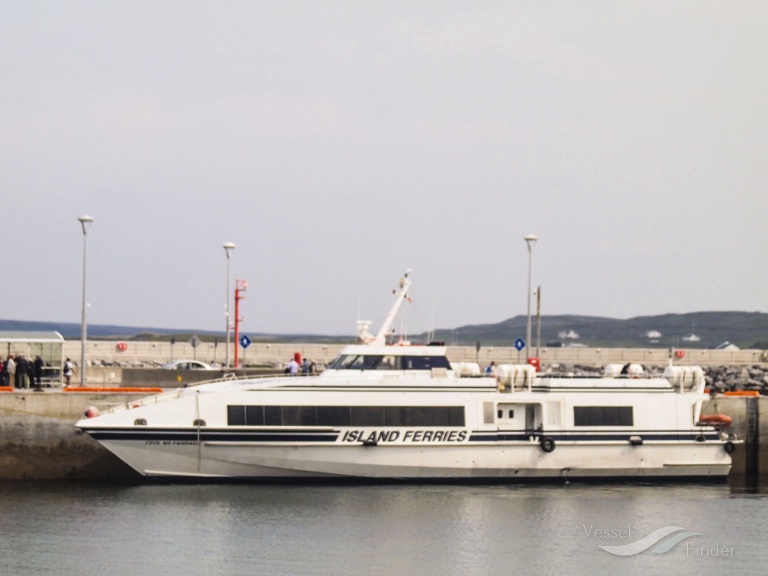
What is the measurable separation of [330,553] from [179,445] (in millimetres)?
6704

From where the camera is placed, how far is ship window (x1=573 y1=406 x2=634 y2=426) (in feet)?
106

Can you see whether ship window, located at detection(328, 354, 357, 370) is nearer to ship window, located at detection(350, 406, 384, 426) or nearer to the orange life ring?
ship window, located at detection(350, 406, 384, 426)

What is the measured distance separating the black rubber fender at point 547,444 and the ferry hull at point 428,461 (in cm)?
15

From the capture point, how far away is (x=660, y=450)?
107 feet

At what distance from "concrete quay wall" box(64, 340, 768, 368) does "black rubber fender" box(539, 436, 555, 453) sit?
89.1 ft

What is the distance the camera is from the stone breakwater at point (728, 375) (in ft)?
159

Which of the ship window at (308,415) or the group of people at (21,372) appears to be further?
the group of people at (21,372)

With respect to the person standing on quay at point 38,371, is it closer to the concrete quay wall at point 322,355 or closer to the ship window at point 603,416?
the ship window at point 603,416

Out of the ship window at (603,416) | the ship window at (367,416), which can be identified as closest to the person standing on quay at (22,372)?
the ship window at (367,416)

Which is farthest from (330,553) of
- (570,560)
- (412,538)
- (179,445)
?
(179,445)

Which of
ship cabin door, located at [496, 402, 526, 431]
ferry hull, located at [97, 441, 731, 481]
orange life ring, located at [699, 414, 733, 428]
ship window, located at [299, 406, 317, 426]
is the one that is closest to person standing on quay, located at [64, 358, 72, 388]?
ferry hull, located at [97, 441, 731, 481]

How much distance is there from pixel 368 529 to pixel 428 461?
441 cm

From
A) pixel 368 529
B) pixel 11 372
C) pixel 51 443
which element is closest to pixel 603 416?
pixel 368 529

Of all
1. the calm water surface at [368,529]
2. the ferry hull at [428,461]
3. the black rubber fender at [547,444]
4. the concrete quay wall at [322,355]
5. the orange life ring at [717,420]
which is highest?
the concrete quay wall at [322,355]
